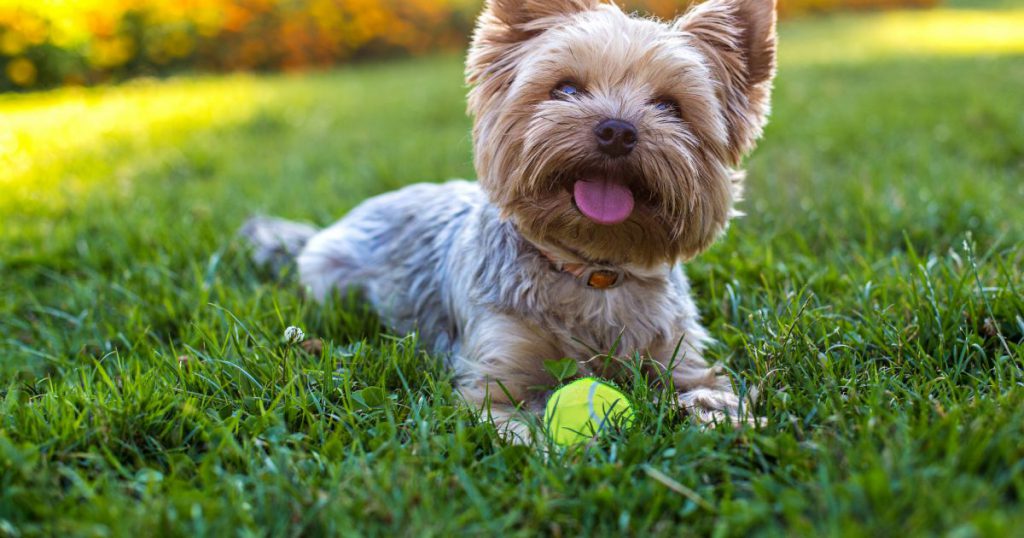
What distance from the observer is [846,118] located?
884 centimetres

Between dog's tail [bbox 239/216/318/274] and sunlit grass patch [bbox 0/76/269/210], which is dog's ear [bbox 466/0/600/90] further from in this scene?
sunlit grass patch [bbox 0/76/269/210]

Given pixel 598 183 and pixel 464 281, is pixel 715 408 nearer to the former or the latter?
pixel 598 183

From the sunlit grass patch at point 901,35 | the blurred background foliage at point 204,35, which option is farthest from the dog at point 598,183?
the sunlit grass patch at point 901,35

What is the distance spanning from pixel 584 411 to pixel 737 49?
1.76 metres

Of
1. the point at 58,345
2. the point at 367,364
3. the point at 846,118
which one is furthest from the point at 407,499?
the point at 846,118

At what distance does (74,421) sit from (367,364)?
1086 millimetres

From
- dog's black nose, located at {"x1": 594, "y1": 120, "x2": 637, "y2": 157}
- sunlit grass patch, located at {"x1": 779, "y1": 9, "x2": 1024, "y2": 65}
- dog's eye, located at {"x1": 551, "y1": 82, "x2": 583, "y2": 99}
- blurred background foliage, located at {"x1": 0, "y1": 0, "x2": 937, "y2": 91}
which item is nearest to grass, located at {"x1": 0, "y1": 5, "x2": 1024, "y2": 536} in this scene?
dog's black nose, located at {"x1": 594, "y1": 120, "x2": 637, "y2": 157}

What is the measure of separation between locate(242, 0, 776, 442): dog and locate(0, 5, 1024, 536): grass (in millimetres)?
314

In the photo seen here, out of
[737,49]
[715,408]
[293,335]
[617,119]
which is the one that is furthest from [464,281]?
[737,49]

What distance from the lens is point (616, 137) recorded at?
3113 mm

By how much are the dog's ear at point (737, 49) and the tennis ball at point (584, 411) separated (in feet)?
4.21

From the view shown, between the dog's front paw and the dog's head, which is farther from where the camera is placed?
the dog's head

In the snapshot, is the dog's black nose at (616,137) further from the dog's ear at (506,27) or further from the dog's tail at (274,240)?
the dog's tail at (274,240)

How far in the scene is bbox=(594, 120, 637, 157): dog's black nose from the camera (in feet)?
10.2
